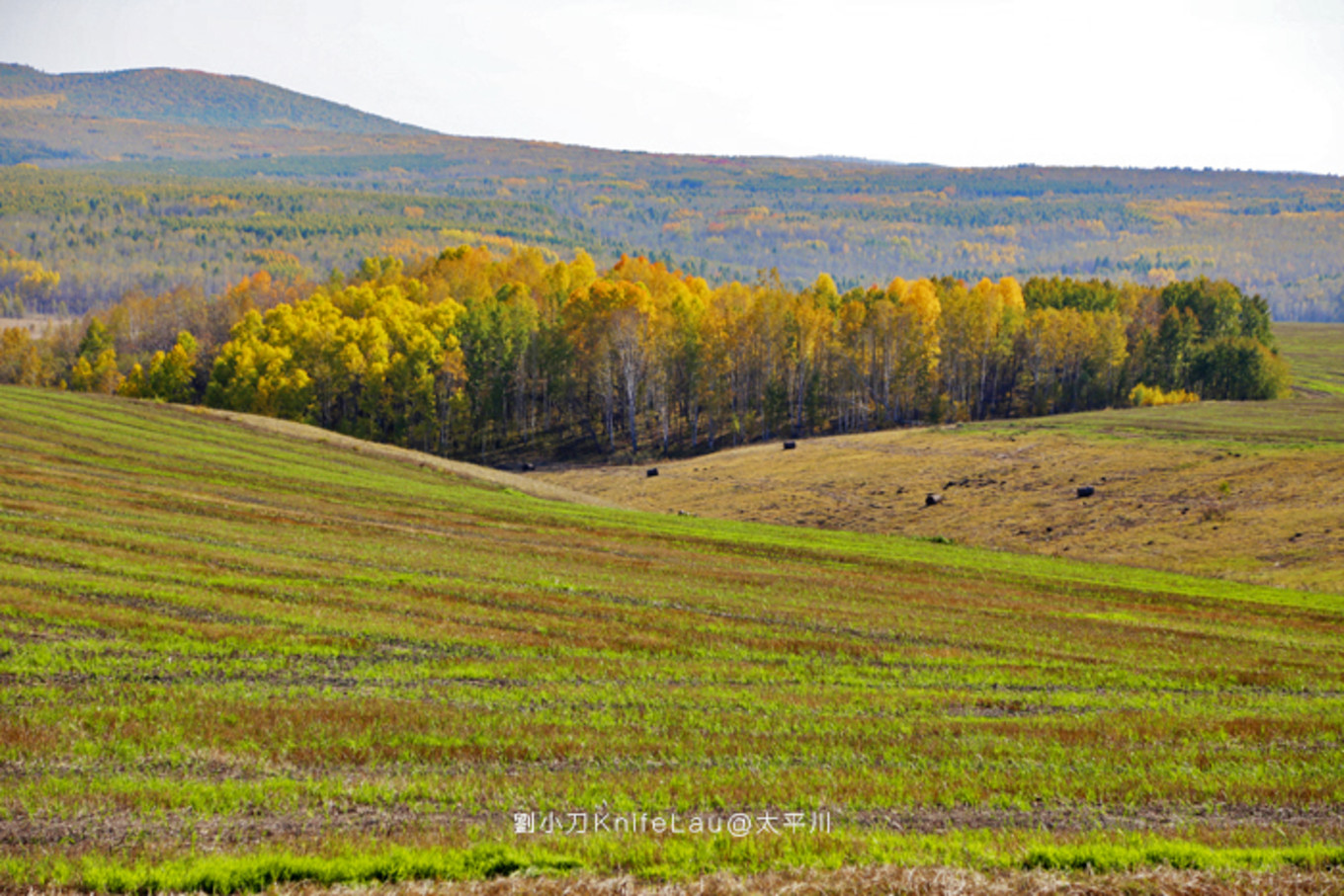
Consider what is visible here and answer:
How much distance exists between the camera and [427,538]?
3678 centimetres

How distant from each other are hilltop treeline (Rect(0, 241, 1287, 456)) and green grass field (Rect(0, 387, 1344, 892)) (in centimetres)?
7525

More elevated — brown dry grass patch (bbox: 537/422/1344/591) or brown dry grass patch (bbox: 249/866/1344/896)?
brown dry grass patch (bbox: 249/866/1344/896)

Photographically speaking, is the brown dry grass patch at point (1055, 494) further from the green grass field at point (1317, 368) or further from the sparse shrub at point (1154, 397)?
the green grass field at point (1317, 368)

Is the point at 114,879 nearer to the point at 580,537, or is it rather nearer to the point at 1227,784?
the point at 1227,784

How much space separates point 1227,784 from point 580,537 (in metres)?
30.7

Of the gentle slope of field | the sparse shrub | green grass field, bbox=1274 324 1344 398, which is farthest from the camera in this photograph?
green grass field, bbox=1274 324 1344 398

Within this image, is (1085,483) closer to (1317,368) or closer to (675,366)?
(675,366)

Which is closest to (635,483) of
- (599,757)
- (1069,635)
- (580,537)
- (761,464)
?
(761,464)

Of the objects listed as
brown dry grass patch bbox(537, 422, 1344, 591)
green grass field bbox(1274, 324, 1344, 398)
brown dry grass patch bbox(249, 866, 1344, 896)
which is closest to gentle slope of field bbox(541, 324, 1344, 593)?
brown dry grass patch bbox(537, 422, 1344, 591)

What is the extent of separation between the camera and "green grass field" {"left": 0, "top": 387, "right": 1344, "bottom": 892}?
10.3m

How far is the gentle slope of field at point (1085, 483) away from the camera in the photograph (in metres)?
50.3

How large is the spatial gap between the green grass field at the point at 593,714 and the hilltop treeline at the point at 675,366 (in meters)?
75.3

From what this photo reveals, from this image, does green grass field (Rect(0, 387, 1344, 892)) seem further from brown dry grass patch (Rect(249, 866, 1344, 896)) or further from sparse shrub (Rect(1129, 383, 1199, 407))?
sparse shrub (Rect(1129, 383, 1199, 407))

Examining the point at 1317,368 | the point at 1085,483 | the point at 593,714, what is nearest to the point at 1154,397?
the point at 1085,483
